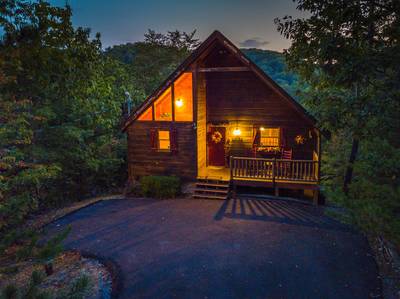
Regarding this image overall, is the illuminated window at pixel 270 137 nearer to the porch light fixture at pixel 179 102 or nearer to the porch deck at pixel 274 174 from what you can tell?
the porch deck at pixel 274 174

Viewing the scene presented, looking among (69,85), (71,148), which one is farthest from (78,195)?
(69,85)

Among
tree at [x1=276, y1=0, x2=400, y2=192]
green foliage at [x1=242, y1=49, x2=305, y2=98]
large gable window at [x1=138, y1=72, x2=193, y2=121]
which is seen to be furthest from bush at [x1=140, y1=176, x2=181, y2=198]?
green foliage at [x1=242, y1=49, x2=305, y2=98]

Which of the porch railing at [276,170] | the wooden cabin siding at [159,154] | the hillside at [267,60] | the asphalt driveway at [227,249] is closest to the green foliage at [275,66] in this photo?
the hillside at [267,60]

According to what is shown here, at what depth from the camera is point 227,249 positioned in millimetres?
8812

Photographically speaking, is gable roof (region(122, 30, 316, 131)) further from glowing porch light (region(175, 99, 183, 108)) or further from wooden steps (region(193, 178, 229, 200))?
wooden steps (region(193, 178, 229, 200))

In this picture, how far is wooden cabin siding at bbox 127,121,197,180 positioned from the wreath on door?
193 cm

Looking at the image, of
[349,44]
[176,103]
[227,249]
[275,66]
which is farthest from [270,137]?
[275,66]

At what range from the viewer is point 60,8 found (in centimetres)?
1080

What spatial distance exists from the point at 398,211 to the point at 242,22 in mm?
21205

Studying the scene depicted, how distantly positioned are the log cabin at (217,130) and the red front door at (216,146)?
5cm

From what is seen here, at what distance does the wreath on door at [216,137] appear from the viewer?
16.0 meters

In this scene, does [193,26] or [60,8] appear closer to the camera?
[60,8]

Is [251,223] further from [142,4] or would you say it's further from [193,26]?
[193,26]

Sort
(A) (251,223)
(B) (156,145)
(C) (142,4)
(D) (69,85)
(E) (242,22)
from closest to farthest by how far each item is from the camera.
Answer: (A) (251,223), (D) (69,85), (B) (156,145), (C) (142,4), (E) (242,22)
